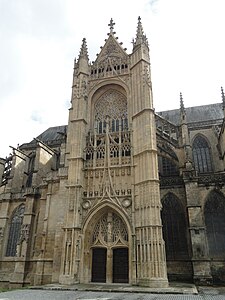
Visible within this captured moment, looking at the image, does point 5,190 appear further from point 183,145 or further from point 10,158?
point 183,145

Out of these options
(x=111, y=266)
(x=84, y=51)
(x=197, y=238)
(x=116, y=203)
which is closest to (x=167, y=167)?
(x=197, y=238)

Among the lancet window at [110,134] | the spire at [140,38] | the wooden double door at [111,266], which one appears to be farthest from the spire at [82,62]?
the wooden double door at [111,266]

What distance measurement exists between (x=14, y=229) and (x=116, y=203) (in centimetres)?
1185

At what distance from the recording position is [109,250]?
580 inches

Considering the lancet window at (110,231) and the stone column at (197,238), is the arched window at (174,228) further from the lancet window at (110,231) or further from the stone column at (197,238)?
the lancet window at (110,231)

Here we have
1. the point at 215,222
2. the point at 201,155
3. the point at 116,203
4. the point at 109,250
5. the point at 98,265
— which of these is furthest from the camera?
the point at 201,155

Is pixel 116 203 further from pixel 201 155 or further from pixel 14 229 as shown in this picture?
pixel 201 155

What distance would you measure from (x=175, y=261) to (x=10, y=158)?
19.0 m

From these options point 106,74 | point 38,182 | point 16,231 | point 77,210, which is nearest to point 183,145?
point 106,74

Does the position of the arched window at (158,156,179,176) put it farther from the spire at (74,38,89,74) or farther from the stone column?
the spire at (74,38,89,74)

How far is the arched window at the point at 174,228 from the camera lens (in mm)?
17250

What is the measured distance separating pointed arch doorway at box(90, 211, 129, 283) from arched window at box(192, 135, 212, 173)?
13075mm

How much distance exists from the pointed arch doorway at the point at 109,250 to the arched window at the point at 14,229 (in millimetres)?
9375

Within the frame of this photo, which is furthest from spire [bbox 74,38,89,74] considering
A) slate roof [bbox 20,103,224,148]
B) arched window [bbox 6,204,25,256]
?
arched window [bbox 6,204,25,256]
